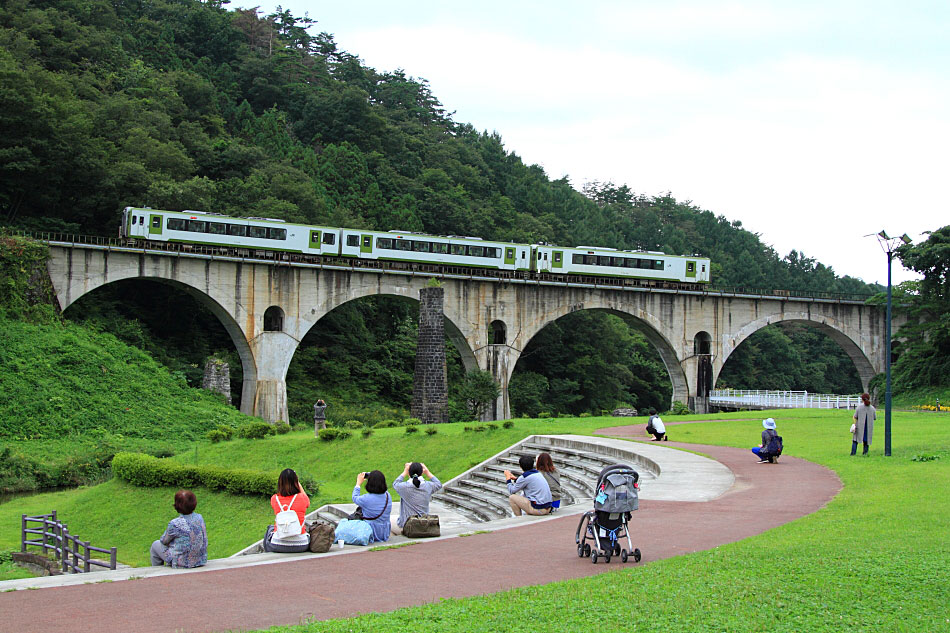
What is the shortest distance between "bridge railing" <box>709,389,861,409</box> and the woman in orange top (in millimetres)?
35495

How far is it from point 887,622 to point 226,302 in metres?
38.5

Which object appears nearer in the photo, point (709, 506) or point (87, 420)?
point (709, 506)

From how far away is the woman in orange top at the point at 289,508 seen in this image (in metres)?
11.3

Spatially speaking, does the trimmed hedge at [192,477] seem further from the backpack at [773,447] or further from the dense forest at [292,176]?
the dense forest at [292,176]

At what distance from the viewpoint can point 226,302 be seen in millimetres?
42406

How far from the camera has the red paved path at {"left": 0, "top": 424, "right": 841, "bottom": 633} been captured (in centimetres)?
788

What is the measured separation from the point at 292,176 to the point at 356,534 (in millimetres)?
48697

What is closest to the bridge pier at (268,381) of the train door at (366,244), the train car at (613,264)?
the train door at (366,244)

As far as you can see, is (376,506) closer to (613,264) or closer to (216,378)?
(216,378)

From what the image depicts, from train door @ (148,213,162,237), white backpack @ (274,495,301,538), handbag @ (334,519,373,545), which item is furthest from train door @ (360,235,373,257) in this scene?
white backpack @ (274,495,301,538)

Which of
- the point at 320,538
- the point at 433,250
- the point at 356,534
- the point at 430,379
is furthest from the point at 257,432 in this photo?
the point at 320,538

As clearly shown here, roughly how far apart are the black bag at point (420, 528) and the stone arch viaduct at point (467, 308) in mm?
31520

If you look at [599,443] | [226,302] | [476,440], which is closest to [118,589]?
[599,443]

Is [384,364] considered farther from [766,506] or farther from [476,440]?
[766,506]
